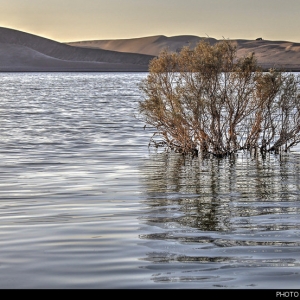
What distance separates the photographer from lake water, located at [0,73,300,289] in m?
6.69

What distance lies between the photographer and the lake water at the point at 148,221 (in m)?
6.69

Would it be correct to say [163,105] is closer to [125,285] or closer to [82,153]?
[82,153]

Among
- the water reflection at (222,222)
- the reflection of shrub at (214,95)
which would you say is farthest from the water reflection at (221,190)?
the reflection of shrub at (214,95)

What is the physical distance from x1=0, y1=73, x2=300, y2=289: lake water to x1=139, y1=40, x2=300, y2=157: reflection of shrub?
695mm

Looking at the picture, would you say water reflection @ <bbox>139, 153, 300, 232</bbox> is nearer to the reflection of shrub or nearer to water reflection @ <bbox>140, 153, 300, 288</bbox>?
water reflection @ <bbox>140, 153, 300, 288</bbox>

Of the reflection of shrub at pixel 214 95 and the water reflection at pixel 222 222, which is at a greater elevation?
the reflection of shrub at pixel 214 95

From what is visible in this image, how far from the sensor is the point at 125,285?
20.7 ft

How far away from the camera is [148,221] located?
31.3 ft

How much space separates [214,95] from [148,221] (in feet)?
27.0

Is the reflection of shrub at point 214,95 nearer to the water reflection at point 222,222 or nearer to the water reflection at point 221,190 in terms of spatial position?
the water reflection at point 221,190

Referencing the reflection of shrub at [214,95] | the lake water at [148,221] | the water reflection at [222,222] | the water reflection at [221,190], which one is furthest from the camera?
the reflection of shrub at [214,95]

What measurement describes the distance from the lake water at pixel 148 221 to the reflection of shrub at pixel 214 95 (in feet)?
2.28
